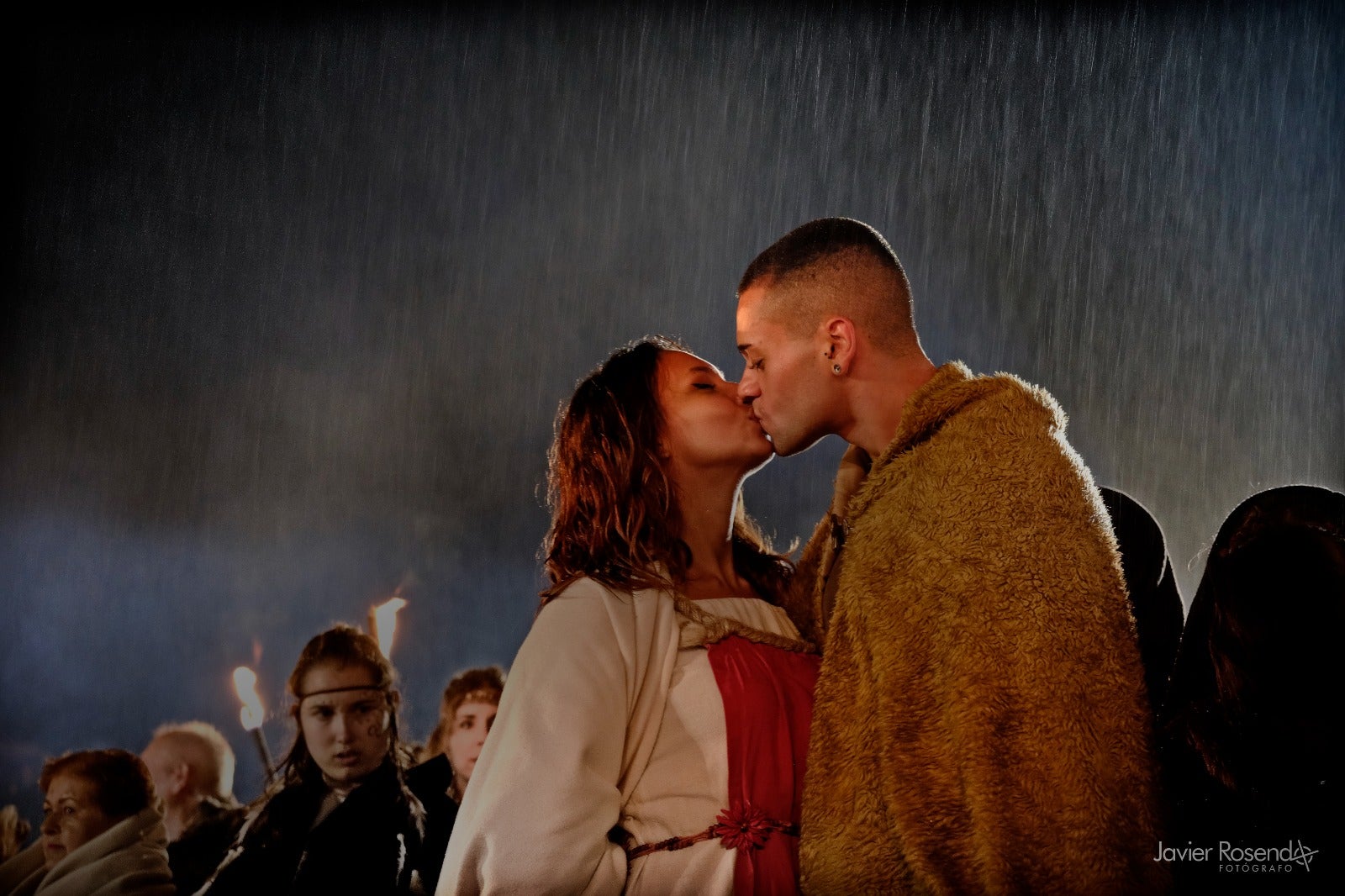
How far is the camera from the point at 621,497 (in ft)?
7.92

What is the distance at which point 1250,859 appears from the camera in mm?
1670

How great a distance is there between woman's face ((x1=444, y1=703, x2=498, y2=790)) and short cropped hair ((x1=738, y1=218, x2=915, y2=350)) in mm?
2545

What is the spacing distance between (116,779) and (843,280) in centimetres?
379

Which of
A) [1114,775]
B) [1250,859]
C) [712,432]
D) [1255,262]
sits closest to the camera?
[1114,775]

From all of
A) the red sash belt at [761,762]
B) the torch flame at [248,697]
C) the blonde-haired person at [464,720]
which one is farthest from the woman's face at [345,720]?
the red sash belt at [761,762]

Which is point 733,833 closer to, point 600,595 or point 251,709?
point 600,595

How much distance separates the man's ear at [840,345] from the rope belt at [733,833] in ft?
3.07

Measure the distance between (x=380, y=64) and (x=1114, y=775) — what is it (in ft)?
22.1

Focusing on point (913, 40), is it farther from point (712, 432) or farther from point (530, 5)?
point (712, 432)

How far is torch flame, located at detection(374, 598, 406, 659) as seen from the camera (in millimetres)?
5453

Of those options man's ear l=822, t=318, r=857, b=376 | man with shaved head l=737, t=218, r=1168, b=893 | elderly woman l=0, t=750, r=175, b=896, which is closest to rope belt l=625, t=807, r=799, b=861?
man with shaved head l=737, t=218, r=1168, b=893

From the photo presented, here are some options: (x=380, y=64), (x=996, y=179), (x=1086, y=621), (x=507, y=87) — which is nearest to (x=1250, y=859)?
(x=1086, y=621)

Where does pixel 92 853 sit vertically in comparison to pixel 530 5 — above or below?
below

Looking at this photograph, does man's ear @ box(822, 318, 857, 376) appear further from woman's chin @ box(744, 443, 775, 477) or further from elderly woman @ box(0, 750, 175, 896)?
elderly woman @ box(0, 750, 175, 896)
